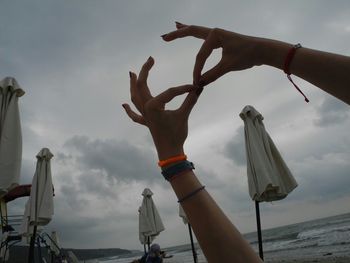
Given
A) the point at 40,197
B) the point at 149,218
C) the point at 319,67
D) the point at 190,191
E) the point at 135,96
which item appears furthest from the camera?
the point at 149,218

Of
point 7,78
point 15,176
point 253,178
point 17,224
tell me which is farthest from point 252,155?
point 17,224

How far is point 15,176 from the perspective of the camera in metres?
4.98

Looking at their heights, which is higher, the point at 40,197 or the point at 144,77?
the point at 40,197

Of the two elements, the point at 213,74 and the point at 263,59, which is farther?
the point at 213,74

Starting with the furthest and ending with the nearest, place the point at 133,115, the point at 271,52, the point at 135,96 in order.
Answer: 1. the point at 133,115
2. the point at 135,96
3. the point at 271,52

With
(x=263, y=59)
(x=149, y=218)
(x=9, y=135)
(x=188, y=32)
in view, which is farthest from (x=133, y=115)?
(x=149, y=218)

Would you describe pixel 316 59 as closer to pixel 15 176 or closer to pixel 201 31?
pixel 201 31

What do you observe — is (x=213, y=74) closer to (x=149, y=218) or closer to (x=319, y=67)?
(x=319, y=67)

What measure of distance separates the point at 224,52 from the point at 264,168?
18.9 ft

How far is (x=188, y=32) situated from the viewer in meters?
1.15

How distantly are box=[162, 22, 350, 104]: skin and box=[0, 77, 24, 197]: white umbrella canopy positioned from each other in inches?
184

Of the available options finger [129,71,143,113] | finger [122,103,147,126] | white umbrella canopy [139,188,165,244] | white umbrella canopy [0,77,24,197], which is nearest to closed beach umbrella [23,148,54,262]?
white umbrella canopy [0,77,24,197]

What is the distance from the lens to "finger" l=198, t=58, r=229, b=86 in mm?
1022

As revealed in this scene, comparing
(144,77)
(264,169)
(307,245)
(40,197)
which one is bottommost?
(307,245)
